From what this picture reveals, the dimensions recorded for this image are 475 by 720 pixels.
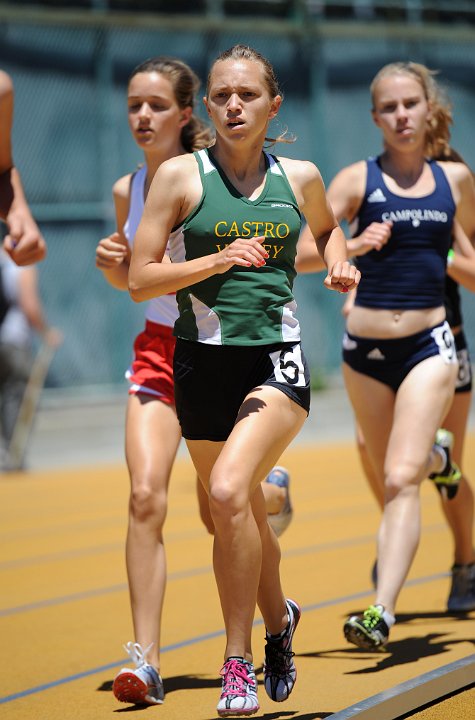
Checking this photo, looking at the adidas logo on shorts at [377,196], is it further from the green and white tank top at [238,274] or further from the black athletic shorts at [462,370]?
the green and white tank top at [238,274]

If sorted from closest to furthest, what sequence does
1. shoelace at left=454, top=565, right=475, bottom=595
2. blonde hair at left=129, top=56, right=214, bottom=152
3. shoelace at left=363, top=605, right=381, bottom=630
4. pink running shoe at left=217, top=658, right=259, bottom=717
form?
1. pink running shoe at left=217, top=658, right=259, bottom=717
2. shoelace at left=363, top=605, right=381, bottom=630
3. blonde hair at left=129, top=56, right=214, bottom=152
4. shoelace at left=454, top=565, right=475, bottom=595

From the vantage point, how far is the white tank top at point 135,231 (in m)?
5.12

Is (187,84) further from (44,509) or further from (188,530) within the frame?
(44,509)

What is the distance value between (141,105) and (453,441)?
231 centimetres

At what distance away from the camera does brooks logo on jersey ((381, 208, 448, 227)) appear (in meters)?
5.76

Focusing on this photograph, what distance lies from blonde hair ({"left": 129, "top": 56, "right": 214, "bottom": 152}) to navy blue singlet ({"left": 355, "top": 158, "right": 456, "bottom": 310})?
89 cm

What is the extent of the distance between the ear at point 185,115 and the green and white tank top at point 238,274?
1.08 m

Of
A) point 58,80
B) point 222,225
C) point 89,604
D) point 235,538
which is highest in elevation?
point 58,80

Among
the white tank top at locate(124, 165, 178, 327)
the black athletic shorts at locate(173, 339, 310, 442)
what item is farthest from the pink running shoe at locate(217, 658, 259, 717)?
the white tank top at locate(124, 165, 178, 327)

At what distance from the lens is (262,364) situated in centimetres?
424

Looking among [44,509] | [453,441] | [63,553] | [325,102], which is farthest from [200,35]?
[453,441]

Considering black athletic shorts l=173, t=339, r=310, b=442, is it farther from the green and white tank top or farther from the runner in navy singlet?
the runner in navy singlet

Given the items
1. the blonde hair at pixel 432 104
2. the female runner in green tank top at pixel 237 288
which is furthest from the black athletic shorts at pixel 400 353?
the female runner in green tank top at pixel 237 288

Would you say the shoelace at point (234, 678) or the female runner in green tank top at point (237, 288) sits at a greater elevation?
the female runner in green tank top at point (237, 288)
